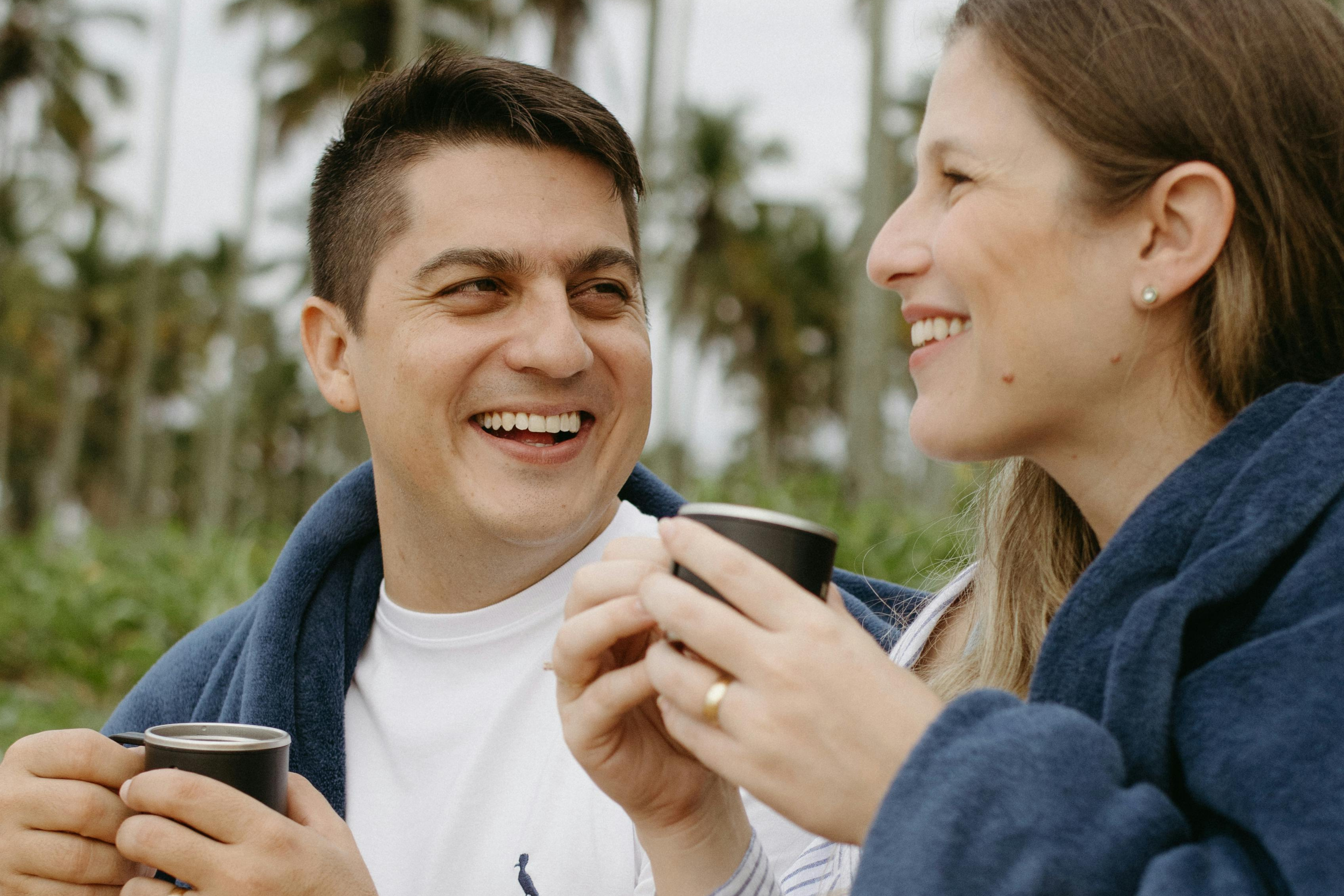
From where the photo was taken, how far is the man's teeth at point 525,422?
2.69 m

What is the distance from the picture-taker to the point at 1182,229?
167 centimetres

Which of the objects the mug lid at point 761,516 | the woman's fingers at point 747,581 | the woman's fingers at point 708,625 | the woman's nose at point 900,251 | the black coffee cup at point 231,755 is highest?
the woman's nose at point 900,251

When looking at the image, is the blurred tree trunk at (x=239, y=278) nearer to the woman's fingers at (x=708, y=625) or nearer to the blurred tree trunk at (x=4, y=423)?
the blurred tree trunk at (x=4, y=423)

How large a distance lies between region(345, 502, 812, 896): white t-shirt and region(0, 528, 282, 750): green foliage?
5.35 m

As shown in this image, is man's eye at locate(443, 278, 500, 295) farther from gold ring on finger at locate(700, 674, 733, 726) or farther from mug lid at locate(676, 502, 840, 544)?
gold ring on finger at locate(700, 674, 733, 726)

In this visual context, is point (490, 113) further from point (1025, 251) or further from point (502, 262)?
point (1025, 251)

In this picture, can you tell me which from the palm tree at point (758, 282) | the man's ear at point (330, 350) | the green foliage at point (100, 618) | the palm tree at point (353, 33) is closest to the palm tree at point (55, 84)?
the palm tree at point (353, 33)

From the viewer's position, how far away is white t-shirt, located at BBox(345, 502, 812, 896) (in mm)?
2412

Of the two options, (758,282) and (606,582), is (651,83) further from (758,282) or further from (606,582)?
(758,282)

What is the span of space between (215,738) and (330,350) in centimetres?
151

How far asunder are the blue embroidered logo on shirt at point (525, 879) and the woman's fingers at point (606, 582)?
80cm

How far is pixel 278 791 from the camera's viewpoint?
5.92 ft

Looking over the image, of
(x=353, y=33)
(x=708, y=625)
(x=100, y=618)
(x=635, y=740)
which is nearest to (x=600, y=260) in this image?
(x=635, y=740)

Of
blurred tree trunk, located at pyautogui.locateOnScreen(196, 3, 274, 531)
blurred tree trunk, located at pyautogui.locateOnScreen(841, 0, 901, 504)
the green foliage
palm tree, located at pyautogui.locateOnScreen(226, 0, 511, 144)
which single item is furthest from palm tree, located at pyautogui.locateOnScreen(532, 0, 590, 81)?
the green foliage
